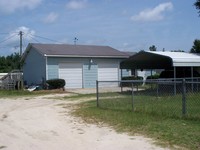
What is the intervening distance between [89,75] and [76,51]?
249cm

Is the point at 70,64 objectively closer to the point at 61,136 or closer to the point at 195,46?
the point at 195,46

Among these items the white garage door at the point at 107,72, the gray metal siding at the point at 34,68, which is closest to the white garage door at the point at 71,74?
the gray metal siding at the point at 34,68

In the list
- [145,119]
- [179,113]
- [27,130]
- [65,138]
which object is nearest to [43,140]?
[65,138]

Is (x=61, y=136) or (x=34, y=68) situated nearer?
(x=61, y=136)

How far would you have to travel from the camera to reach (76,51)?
114 ft

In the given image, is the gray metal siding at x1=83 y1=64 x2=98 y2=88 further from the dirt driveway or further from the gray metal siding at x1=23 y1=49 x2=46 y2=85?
the dirt driveway

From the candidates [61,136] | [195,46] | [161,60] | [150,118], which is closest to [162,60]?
[161,60]

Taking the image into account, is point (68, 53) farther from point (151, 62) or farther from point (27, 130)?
point (27, 130)

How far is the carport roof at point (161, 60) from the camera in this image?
77.0 ft

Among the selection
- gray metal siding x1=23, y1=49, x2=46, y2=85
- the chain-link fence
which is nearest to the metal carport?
the chain-link fence

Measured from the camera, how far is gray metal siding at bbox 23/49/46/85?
108 feet

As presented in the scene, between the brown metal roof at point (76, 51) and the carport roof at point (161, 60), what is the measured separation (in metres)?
5.72

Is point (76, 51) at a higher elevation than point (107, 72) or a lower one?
higher

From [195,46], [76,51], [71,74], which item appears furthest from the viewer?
[195,46]
